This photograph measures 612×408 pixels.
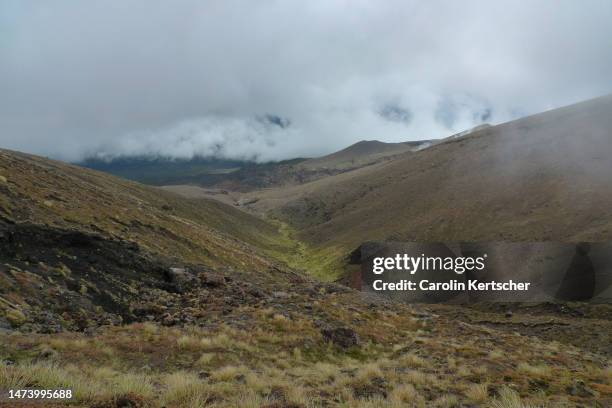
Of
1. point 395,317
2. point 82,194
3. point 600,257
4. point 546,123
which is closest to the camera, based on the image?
point 395,317

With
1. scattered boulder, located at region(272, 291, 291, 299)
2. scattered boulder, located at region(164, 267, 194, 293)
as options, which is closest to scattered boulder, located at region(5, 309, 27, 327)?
scattered boulder, located at region(164, 267, 194, 293)

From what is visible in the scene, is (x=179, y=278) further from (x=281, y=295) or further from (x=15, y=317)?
(x=15, y=317)

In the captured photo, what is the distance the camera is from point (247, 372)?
10.5 metres

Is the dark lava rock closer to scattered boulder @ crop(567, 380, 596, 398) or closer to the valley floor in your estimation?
the valley floor

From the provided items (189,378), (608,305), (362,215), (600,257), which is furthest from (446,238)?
(189,378)

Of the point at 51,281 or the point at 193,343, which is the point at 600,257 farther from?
the point at 51,281

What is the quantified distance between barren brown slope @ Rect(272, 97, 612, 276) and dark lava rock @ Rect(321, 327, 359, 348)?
107ft

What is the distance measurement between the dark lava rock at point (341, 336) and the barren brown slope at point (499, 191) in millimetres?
32507

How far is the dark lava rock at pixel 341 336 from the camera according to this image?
14.8 m

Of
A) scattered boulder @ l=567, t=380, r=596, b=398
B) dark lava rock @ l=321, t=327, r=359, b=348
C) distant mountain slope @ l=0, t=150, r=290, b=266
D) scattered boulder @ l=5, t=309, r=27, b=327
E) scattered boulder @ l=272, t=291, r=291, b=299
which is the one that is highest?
distant mountain slope @ l=0, t=150, r=290, b=266

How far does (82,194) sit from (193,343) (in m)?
19.3

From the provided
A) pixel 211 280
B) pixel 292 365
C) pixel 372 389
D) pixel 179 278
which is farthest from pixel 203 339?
pixel 211 280

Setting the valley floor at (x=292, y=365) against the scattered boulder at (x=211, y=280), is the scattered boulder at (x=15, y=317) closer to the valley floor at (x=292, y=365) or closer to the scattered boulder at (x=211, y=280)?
the valley floor at (x=292, y=365)

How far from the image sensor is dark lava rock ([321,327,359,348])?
14.8 metres
